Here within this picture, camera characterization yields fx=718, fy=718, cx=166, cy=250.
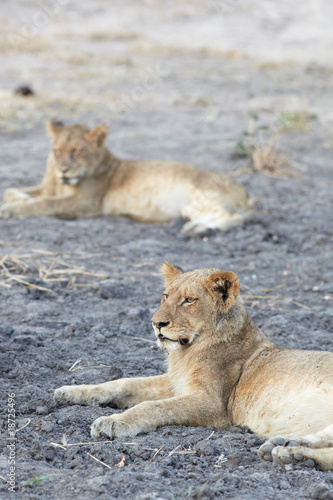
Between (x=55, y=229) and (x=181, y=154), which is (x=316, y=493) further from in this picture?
(x=181, y=154)

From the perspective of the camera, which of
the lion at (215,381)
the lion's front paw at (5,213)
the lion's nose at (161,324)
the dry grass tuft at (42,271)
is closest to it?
the lion at (215,381)

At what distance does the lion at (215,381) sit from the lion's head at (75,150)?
4.25m

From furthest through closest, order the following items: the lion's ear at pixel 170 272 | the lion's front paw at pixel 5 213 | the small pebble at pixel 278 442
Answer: the lion's front paw at pixel 5 213 → the lion's ear at pixel 170 272 → the small pebble at pixel 278 442

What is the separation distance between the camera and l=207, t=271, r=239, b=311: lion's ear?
155 inches

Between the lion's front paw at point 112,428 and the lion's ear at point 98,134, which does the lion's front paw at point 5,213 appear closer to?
the lion's ear at point 98,134

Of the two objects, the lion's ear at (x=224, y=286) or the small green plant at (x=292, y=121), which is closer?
the lion's ear at (x=224, y=286)

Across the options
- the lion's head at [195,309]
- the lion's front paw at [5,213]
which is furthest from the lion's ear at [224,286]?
the lion's front paw at [5,213]

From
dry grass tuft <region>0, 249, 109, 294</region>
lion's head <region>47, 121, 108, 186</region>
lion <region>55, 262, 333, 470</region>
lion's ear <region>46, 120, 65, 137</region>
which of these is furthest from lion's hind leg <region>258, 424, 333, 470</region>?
lion's ear <region>46, 120, 65, 137</region>

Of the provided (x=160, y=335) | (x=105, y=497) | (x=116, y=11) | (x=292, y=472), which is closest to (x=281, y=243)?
(x=160, y=335)

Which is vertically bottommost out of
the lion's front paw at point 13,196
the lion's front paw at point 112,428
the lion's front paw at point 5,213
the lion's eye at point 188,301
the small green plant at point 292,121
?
the lion's front paw at point 112,428

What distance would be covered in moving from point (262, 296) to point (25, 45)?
65.0ft

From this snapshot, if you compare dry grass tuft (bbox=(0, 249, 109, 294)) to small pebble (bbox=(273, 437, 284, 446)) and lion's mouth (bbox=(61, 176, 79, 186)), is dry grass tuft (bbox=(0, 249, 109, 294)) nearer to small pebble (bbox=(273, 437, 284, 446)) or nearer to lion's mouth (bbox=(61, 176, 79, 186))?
lion's mouth (bbox=(61, 176, 79, 186))

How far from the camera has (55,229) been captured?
25.0 ft

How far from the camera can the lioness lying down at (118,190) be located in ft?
26.8
